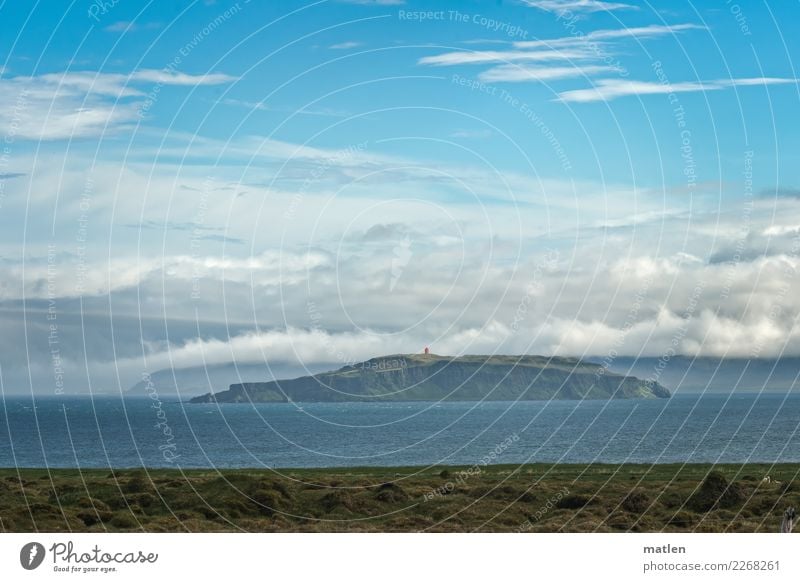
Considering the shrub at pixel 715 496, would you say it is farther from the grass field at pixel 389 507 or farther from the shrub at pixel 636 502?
the shrub at pixel 636 502

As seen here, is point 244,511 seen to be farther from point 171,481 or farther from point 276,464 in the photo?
point 276,464

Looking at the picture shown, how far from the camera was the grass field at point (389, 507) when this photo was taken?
53.4m

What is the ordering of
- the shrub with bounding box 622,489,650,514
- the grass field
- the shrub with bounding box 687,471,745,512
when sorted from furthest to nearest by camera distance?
the shrub with bounding box 687,471,745,512 < the shrub with bounding box 622,489,650,514 < the grass field

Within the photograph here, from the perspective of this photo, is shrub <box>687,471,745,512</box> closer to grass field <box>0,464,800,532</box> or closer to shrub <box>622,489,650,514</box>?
grass field <box>0,464,800,532</box>

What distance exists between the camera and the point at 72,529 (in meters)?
51.5

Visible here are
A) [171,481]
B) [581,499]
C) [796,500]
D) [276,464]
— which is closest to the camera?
[796,500]

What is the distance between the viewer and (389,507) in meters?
60.4

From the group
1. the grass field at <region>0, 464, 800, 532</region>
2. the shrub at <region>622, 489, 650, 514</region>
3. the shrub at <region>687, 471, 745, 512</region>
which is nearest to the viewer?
the grass field at <region>0, 464, 800, 532</region>

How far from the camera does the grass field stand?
53438mm

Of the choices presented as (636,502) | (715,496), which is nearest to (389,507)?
(636,502)

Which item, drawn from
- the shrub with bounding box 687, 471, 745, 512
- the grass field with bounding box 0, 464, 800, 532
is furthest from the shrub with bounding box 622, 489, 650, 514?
the shrub with bounding box 687, 471, 745, 512

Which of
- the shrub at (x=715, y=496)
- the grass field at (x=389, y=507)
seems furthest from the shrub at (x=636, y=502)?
the shrub at (x=715, y=496)
